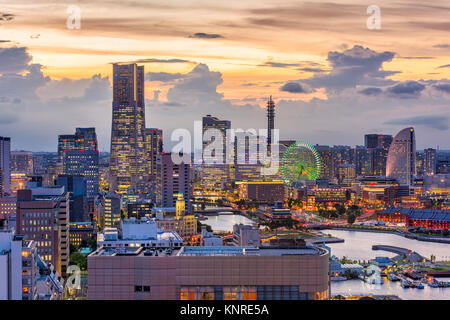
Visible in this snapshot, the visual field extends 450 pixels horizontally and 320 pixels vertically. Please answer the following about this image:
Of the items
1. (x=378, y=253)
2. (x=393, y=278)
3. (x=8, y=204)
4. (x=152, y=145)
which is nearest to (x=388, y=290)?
(x=393, y=278)

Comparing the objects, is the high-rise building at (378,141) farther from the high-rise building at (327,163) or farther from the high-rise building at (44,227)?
the high-rise building at (44,227)

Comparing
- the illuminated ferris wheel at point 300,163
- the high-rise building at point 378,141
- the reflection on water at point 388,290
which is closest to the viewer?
the reflection on water at point 388,290

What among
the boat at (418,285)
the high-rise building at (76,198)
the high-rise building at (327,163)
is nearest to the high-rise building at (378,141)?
the high-rise building at (327,163)

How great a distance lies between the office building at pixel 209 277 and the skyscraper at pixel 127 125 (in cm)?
2662

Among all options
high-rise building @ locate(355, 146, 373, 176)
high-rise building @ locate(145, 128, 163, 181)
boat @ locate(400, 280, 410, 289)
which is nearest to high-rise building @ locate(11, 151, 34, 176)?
high-rise building @ locate(145, 128, 163, 181)

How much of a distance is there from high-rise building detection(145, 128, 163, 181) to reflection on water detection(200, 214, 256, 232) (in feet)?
38.2

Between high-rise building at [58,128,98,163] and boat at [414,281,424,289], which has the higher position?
high-rise building at [58,128,98,163]

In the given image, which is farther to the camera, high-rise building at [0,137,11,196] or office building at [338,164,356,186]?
office building at [338,164,356,186]

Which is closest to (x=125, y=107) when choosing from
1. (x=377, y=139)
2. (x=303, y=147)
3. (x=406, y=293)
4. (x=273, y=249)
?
(x=303, y=147)

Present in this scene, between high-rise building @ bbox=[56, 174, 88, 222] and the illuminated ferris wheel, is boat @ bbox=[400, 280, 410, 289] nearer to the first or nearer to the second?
high-rise building @ bbox=[56, 174, 88, 222]

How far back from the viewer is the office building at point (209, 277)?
258 centimetres

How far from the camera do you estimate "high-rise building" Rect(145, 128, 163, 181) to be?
30550 millimetres
